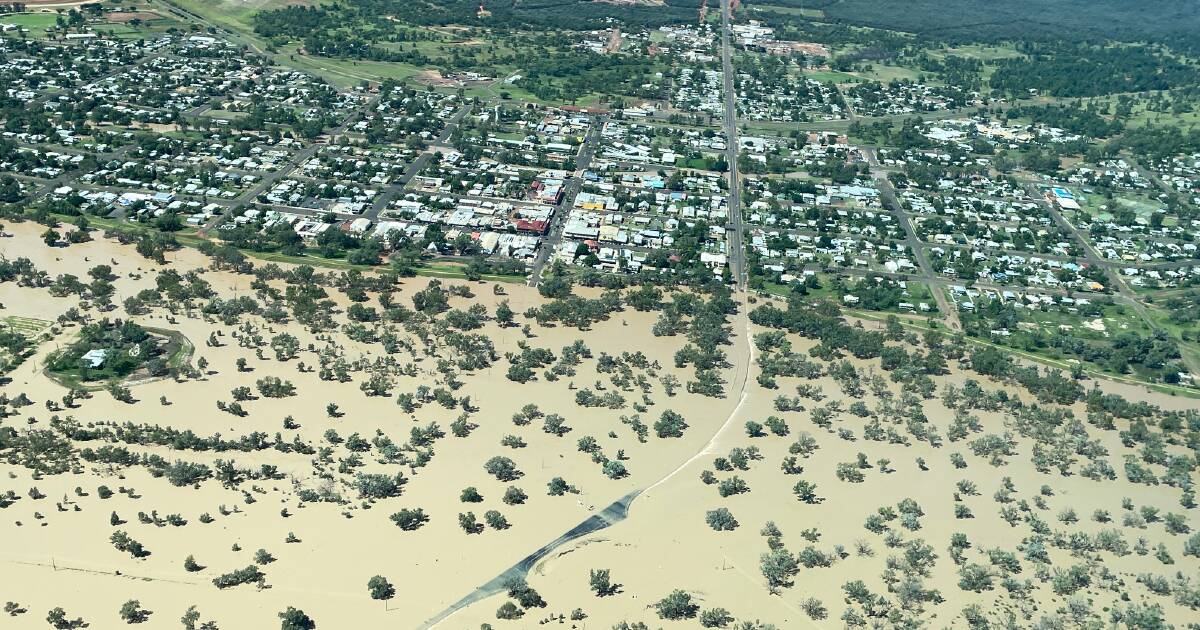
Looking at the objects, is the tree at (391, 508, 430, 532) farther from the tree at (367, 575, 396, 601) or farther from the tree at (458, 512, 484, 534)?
the tree at (367, 575, 396, 601)

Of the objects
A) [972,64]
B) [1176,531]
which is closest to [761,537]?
[1176,531]

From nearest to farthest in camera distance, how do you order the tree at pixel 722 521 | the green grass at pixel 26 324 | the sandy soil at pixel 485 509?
the sandy soil at pixel 485 509 < the tree at pixel 722 521 < the green grass at pixel 26 324

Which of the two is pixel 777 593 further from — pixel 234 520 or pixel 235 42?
pixel 235 42

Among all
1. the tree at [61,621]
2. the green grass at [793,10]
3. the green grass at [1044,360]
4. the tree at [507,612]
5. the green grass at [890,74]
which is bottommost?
the tree at [61,621]

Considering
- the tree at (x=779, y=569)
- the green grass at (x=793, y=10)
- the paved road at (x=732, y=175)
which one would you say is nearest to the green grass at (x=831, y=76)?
the paved road at (x=732, y=175)

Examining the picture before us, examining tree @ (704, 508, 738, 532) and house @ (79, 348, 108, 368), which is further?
house @ (79, 348, 108, 368)

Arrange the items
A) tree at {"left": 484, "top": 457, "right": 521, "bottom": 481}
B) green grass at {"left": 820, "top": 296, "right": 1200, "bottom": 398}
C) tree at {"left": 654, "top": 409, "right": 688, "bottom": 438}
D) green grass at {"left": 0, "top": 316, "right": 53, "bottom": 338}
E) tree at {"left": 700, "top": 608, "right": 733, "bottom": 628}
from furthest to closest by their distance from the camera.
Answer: green grass at {"left": 820, "top": 296, "right": 1200, "bottom": 398} → green grass at {"left": 0, "top": 316, "right": 53, "bottom": 338} → tree at {"left": 654, "top": 409, "right": 688, "bottom": 438} → tree at {"left": 484, "top": 457, "right": 521, "bottom": 481} → tree at {"left": 700, "top": 608, "right": 733, "bottom": 628}

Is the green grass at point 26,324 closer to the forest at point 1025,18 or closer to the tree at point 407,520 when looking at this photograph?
the tree at point 407,520

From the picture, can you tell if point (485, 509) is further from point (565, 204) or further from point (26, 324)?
point (565, 204)

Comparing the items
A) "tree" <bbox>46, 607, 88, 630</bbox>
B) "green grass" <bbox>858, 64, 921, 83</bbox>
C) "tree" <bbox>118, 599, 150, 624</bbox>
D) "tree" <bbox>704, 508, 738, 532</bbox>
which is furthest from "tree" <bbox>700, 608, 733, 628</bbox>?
"green grass" <bbox>858, 64, 921, 83</bbox>
